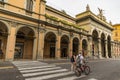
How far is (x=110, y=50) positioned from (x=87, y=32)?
18.2 m

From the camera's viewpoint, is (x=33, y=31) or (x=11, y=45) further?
(x=33, y=31)

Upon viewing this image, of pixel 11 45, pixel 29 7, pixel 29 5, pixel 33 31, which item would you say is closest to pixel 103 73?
pixel 11 45

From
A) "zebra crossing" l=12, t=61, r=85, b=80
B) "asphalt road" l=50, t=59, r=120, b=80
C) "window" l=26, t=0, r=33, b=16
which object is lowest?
"asphalt road" l=50, t=59, r=120, b=80

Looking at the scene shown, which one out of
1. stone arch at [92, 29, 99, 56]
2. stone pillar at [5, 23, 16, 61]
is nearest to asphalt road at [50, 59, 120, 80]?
stone pillar at [5, 23, 16, 61]

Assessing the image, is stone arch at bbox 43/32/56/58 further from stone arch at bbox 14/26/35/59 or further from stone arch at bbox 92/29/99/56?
stone arch at bbox 92/29/99/56

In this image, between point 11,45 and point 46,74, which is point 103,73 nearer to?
point 46,74

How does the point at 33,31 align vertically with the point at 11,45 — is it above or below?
above

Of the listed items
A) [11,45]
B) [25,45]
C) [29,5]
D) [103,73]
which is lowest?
[103,73]

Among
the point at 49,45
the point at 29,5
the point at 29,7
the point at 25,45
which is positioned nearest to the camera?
the point at 29,7

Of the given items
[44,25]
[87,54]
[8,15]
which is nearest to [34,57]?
[44,25]

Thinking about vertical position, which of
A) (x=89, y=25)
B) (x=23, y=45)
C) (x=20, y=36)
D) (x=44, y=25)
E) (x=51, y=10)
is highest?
(x=51, y=10)

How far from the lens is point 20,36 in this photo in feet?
68.3

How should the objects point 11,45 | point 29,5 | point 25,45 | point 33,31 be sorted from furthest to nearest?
point 25,45 → point 29,5 → point 33,31 → point 11,45

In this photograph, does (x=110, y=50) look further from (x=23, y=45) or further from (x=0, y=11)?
(x=0, y=11)
